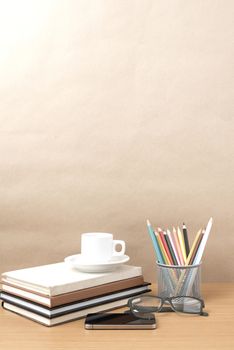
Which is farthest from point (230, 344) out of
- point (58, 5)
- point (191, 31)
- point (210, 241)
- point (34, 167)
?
point (58, 5)

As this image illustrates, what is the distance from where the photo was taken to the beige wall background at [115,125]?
1.20 metres

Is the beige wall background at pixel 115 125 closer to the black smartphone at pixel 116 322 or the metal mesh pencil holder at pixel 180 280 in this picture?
the metal mesh pencil holder at pixel 180 280

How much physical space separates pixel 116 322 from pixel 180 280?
0.20m

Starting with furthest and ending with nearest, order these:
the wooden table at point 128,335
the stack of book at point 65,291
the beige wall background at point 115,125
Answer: the beige wall background at point 115,125 → the stack of book at point 65,291 → the wooden table at point 128,335

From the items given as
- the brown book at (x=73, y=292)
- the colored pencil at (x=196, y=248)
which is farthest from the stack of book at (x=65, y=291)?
the colored pencil at (x=196, y=248)

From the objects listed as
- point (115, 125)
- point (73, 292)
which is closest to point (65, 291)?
point (73, 292)

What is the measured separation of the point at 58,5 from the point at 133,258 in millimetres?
682

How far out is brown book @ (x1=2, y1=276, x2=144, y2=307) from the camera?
0.87 meters

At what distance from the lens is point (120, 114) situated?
3.94ft

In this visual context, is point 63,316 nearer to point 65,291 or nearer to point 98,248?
point 65,291

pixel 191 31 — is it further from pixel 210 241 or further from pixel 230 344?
pixel 230 344

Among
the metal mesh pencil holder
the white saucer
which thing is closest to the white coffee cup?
the white saucer

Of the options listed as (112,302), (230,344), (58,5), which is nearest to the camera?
(230,344)

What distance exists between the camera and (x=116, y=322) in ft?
2.81
